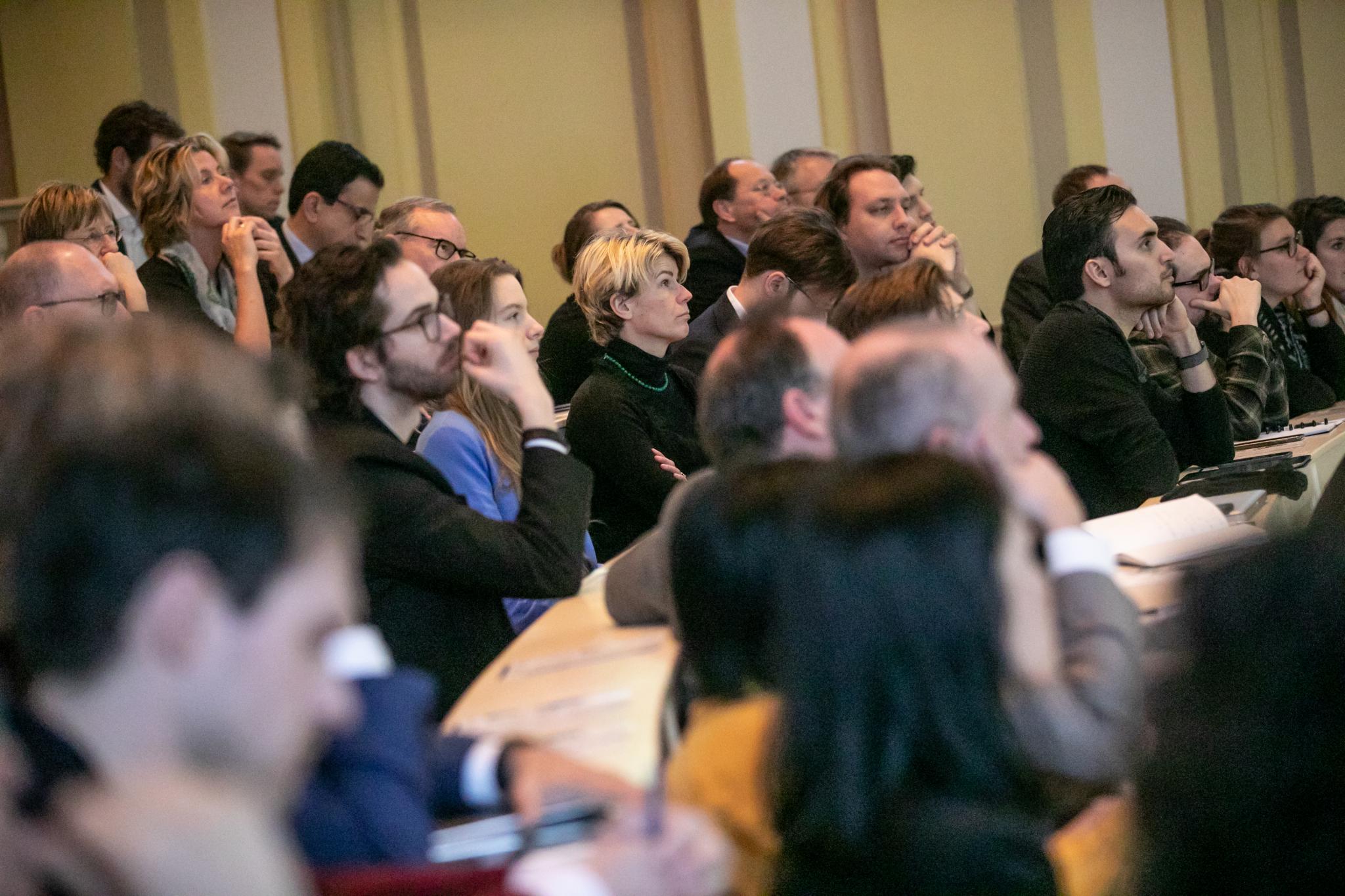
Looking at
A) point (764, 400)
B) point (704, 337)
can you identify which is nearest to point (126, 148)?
point (704, 337)

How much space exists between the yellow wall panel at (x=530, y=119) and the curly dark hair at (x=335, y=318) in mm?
4733

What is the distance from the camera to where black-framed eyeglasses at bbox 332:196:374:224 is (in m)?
5.71

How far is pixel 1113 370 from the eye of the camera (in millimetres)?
4133

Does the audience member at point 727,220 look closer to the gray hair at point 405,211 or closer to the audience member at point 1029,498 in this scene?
the gray hair at point 405,211

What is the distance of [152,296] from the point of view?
15.6 ft

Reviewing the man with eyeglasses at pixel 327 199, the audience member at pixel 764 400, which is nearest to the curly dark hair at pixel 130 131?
the man with eyeglasses at pixel 327 199

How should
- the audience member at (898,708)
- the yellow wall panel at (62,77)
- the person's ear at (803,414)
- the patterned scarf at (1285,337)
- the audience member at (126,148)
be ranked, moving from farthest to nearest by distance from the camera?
1. the yellow wall panel at (62,77)
2. the patterned scarf at (1285,337)
3. the audience member at (126,148)
4. the person's ear at (803,414)
5. the audience member at (898,708)

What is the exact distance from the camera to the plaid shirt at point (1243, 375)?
4.80m

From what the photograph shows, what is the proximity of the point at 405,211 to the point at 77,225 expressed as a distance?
1209 millimetres

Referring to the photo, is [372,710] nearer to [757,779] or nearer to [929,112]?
[757,779]

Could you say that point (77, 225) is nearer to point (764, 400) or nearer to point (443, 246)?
point (443, 246)

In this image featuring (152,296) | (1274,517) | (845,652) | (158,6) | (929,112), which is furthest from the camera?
(929,112)

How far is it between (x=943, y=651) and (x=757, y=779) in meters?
0.26

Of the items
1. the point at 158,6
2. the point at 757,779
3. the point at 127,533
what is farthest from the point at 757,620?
the point at 158,6
